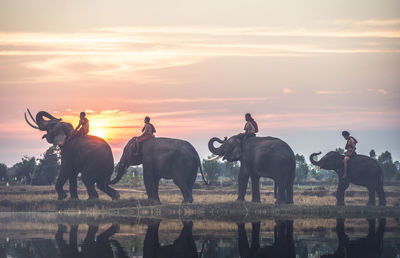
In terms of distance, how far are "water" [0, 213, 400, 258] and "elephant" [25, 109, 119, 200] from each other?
799 centimetres

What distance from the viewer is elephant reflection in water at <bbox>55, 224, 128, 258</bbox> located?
2195 centimetres

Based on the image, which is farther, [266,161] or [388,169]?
[388,169]

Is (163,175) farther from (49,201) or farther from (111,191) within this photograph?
(49,201)

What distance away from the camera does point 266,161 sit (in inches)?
1592

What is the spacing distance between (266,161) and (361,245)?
16.8 meters

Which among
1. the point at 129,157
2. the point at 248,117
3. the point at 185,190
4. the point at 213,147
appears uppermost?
the point at 248,117

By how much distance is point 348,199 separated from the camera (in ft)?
171

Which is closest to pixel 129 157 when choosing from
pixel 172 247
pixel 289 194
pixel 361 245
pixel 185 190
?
pixel 185 190

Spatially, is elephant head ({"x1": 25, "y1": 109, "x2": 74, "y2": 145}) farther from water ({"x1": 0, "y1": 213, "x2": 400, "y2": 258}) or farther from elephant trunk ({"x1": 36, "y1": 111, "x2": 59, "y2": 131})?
water ({"x1": 0, "y1": 213, "x2": 400, "y2": 258})

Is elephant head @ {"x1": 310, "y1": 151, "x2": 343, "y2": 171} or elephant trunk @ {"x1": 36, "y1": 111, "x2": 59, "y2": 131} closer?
elephant trunk @ {"x1": 36, "y1": 111, "x2": 59, "y2": 131}

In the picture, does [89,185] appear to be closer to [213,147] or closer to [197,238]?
[213,147]

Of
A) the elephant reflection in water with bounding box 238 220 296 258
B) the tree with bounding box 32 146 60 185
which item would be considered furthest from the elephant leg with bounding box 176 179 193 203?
the tree with bounding box 32 146 60 185

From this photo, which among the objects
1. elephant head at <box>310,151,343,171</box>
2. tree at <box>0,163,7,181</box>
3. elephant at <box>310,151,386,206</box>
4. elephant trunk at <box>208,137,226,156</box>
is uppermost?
tree at <box>0,163,7,181</box>

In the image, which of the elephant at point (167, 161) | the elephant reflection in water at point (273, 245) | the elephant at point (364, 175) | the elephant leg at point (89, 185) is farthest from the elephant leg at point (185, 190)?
the elephant reflection in water at point (273, 245)
